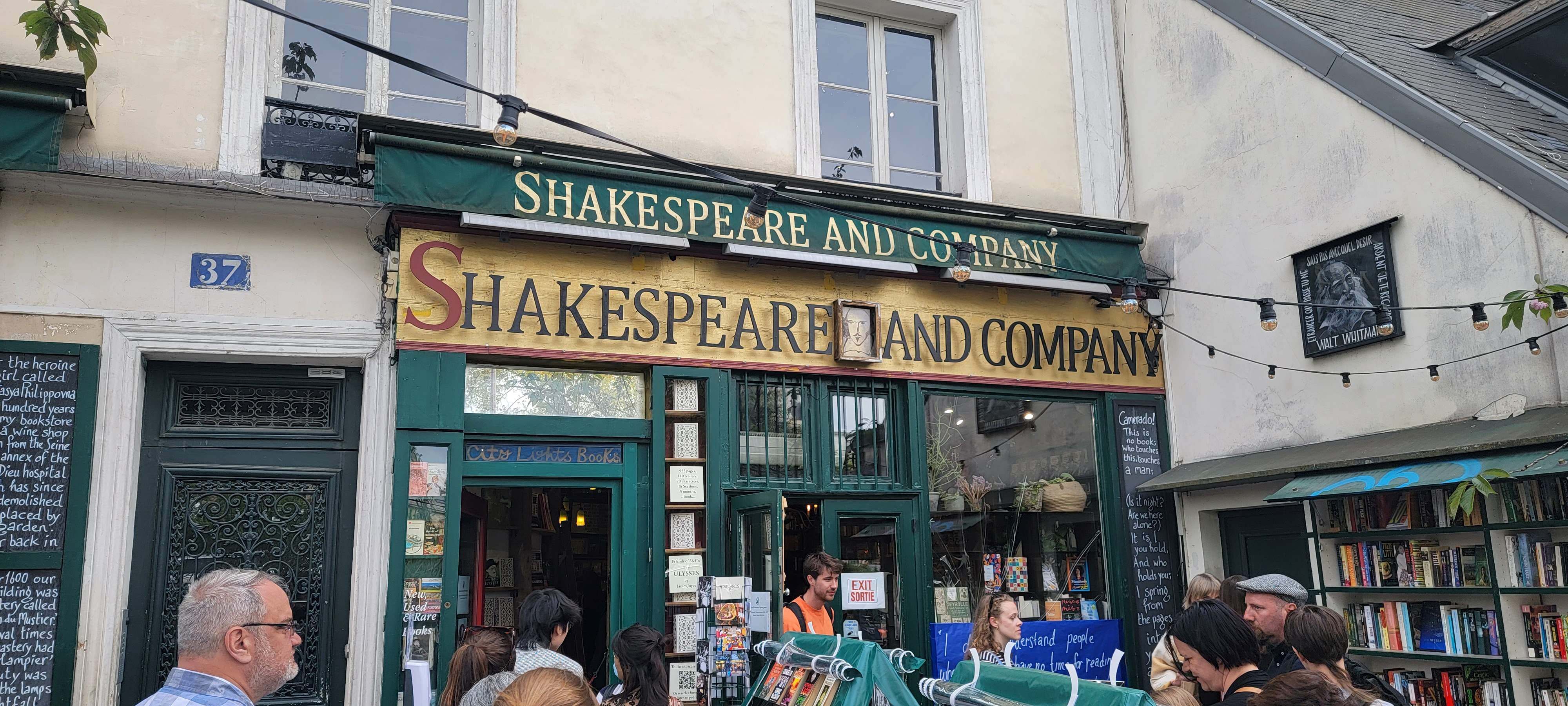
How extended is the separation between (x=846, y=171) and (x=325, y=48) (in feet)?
12.2

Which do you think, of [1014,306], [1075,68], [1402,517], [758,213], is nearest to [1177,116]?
[1075,68]

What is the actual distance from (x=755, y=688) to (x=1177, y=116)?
634cm

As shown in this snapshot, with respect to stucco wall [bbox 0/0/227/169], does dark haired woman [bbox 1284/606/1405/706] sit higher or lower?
lower

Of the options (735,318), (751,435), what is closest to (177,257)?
(735,318)

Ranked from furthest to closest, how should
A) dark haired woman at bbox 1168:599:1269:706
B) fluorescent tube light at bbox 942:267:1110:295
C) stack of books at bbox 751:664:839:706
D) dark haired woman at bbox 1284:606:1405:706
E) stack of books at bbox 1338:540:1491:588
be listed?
fluorescent tube light at bbox 942:267:1110:295 < stack of books at bbox 1338:540:1491:588 < stack of books at bbox 751:664:839:706 < dark haired woman at bbox 1284:606:1405:706 < dark haired woman at bbox 1168:599:1269:706

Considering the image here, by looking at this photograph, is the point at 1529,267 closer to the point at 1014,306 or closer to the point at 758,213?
the point at 1014,306

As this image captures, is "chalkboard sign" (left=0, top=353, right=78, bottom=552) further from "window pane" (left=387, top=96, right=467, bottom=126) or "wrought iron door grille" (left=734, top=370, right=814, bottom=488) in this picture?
"wrought iron door grille" (left=734, top=370, right=814, bottom=488)

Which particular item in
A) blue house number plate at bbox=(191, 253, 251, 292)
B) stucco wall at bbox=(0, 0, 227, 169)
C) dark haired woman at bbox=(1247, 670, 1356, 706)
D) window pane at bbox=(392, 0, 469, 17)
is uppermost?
window pane at bbox=(392, 0, 469, 17)

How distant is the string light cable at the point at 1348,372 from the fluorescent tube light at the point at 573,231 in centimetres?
414

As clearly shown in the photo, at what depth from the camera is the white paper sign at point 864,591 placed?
7.46m

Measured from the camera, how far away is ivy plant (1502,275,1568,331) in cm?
602

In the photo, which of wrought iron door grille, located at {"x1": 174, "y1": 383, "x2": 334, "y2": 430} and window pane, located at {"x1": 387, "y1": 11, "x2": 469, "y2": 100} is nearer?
wrought iron door grille, located at {"x1": 174, "y1": 383, "x2": 334, "y2": 430}

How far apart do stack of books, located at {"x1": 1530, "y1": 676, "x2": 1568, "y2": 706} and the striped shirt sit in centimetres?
663

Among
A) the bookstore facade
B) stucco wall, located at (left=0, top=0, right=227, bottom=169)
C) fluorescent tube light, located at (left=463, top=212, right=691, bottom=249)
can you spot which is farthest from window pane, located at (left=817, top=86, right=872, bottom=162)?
stucco wall, located at (left=0, top=0, right=227, bottom=169)
